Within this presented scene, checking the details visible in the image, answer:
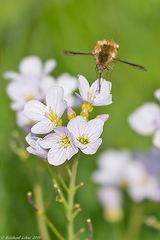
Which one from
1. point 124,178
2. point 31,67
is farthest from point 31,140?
point 124,178

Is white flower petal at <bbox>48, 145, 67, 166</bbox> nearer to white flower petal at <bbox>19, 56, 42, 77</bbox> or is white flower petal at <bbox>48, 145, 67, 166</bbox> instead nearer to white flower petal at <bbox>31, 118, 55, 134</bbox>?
white flower petal at <bbox>31, 118, 55, 134</bbox>

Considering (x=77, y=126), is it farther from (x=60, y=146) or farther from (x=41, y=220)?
(x=41, y=220)

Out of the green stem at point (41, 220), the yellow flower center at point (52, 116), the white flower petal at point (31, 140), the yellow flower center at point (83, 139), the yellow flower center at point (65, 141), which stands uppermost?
the yellow flower center at point (52, 116)

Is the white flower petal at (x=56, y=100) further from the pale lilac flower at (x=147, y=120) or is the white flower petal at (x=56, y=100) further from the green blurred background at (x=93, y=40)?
the green blurred background at (x=93, y=40)

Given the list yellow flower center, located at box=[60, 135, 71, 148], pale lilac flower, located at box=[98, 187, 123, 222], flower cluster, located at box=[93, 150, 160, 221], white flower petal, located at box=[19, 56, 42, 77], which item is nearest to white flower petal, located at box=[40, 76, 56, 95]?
white flower petal, located at box=[19, 56, 42, 77]

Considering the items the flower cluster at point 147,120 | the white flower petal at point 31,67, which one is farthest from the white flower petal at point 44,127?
the white flower petal at point 31,67

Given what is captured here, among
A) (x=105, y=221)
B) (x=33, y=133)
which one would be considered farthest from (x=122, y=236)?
(x=33, y=133)

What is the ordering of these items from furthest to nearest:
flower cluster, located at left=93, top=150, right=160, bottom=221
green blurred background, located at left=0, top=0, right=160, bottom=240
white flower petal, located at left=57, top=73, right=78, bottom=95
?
green blurred background, located at left=0, top=0, right=160, bottom=240, flower cluster, located at left=93, top=150, right=160, bottom=221, white flower petal, located at left=57, top=73, right=78, bottom=95

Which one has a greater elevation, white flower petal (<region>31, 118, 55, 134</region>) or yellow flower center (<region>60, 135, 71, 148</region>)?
white flower petal (<region>31, 118, 55, 134</region>)
